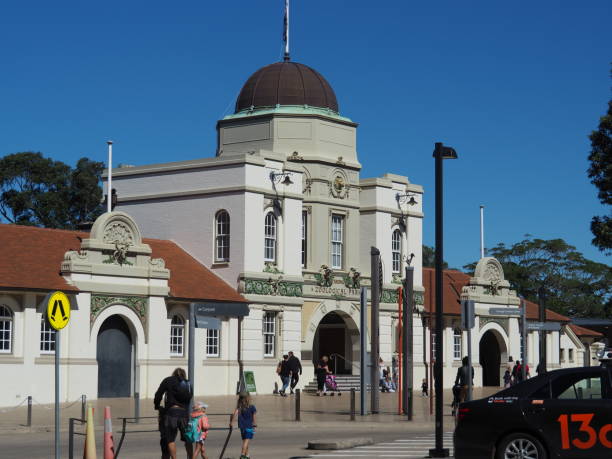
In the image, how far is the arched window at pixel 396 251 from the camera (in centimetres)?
5441

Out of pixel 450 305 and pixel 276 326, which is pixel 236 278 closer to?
pixel 276 326

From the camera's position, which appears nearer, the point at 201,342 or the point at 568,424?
the point at 568,424

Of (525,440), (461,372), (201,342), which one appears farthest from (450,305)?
(525,440)

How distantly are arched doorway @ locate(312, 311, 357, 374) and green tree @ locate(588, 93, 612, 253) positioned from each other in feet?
57.9

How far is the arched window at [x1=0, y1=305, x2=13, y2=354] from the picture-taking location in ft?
125

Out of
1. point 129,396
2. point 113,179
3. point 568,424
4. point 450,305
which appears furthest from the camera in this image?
point 450,305

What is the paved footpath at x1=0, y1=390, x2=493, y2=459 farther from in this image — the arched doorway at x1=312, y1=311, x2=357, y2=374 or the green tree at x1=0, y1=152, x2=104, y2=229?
the green tree at x1=0, y1=152, x2=104, y2=229

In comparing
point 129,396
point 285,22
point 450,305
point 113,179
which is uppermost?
point 285,22

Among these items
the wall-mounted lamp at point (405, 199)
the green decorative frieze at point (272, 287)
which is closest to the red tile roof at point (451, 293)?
the wall-mounted lamp at point (405, 199)

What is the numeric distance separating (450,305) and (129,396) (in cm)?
1949

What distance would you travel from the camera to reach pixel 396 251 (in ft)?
179

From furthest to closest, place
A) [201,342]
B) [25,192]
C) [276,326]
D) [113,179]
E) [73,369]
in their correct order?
[25,192]
[113,179]
[276,326]
[201,342]
[73,369]

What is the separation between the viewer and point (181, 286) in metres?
44.2

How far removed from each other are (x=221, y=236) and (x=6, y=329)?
38.5 ft
